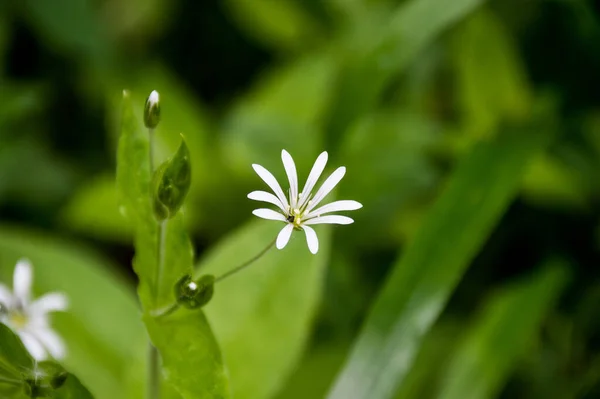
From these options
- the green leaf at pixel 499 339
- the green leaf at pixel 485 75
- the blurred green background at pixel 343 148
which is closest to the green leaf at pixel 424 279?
the blurred green background at pixel 343 148

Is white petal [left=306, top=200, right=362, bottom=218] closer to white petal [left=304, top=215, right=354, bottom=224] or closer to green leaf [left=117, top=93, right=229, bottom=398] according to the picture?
white petal [left=304, top=215, right=354, bottom=224]

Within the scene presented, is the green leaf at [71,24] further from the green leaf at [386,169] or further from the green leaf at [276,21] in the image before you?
the green leaf at [386,169]

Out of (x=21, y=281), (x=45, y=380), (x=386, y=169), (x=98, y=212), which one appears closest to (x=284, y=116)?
(x=386, y=169)

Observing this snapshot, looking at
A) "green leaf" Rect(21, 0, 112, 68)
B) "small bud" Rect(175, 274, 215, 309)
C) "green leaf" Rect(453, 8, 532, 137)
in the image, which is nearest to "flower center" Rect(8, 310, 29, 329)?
"small bud" Rect(175, 274, 215, 309)

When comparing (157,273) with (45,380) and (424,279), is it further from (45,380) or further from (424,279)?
(424,279)

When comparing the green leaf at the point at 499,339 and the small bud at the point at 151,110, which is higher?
the small bud at the point at 151,110
